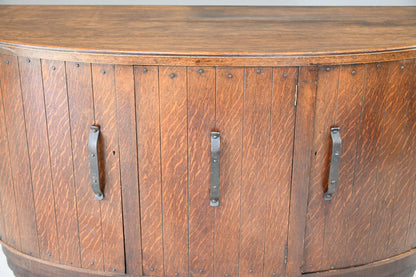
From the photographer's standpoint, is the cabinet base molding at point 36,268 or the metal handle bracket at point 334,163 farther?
the cabinet base molding at point 36,268

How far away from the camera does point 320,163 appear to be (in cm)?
254

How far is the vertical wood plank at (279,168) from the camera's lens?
2.40m

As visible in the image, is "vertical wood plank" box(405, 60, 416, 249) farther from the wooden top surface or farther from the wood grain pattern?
the wooden top surface

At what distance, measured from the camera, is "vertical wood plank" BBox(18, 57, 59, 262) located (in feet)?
8.23

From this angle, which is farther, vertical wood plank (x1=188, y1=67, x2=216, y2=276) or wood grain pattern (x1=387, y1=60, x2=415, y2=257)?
wood grain pattern (x1=387, y1=60, x2=415, y2=257)

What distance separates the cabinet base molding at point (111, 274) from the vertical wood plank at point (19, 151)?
0.22ft

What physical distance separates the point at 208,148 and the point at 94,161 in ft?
1.54

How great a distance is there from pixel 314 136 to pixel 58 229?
1.19m

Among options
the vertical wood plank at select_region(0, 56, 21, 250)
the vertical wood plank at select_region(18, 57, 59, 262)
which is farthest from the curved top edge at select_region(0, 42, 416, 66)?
the vertical wood plank at select_region(0, 56, 21, 250)

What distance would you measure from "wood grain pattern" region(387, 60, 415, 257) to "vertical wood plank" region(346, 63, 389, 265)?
0.30ft

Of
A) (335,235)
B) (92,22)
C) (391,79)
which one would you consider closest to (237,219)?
(335,235)

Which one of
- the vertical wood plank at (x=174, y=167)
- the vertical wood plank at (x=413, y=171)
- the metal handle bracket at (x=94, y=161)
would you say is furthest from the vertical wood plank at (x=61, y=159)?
the vertical wood plank at (x=413, y=171)

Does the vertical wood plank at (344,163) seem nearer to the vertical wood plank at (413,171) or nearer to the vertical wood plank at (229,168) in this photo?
the vertical wood plank at (413,171)

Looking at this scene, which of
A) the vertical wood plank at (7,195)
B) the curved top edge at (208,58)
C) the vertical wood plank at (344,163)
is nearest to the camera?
the curved top edge at (208,58)
